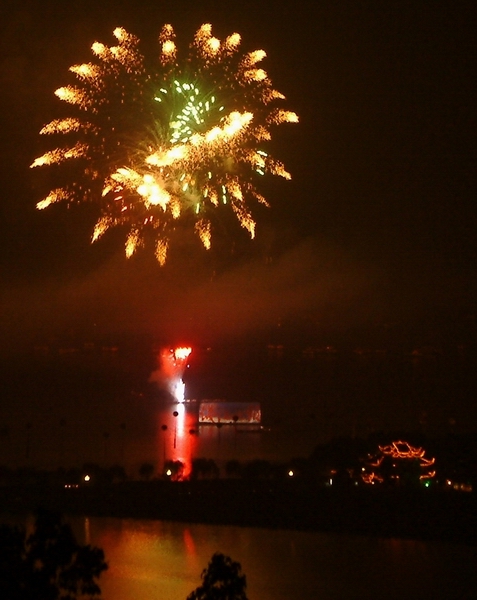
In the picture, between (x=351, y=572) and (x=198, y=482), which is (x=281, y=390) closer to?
(x=198, y=482)

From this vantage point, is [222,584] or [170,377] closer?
[222,584]

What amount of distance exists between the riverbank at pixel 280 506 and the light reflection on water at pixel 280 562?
386 mm

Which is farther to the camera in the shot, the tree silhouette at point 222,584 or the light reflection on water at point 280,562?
the light reflection on water at point 280,562

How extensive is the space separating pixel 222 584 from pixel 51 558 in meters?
0.60

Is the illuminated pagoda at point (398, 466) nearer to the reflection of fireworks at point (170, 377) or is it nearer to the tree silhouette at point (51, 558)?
the tree silhouette at point (51, 558)

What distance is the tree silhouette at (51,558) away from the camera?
2.92m

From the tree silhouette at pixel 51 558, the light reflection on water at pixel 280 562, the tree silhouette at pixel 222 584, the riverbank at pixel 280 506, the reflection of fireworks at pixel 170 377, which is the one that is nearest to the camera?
the tree silhouette at pixel 51 558

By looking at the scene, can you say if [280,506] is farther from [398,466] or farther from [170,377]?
[170,377]

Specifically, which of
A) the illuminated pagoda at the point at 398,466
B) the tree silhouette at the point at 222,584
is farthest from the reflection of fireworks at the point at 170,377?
the tree silhouette at the point at 222,584

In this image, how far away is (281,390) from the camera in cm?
3538

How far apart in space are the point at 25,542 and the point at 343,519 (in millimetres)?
6959

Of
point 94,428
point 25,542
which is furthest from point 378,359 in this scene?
point 25,542

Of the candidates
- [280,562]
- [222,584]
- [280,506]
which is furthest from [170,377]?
[222,584]

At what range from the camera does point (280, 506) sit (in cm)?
994
